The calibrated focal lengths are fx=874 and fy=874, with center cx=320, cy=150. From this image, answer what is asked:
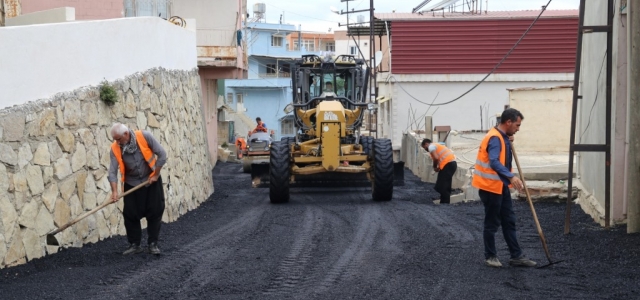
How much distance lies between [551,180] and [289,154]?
5.24m

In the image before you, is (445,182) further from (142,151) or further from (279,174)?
(142,151)

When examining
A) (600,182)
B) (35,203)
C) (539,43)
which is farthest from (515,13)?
(35,203)

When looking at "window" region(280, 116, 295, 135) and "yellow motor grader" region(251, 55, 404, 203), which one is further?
"window" region(280, 116, 295, 135)

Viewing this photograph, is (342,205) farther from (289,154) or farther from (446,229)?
(446,229)

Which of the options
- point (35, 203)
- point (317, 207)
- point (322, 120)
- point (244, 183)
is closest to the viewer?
→ point (35, 203)

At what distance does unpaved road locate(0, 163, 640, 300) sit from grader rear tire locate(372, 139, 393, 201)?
10.1ft

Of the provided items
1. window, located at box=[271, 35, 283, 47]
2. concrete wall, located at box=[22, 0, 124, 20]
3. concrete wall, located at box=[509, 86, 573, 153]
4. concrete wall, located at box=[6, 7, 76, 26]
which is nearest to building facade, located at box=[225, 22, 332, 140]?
window, located at box=[271, 35, 283, 47]

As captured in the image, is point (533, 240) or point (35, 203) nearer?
point (35, 203)

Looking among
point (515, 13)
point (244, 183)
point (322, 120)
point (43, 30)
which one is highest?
point (515, 13)

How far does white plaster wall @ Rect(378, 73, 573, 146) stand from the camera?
3581 cm

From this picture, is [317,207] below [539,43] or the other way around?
below

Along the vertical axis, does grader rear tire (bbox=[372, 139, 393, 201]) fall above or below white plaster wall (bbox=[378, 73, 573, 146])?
below

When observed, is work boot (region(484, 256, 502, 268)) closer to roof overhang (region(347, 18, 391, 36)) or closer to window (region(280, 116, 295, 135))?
roof overhang (region(347, 18, 391, 36))

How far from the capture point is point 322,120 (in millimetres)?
17703
